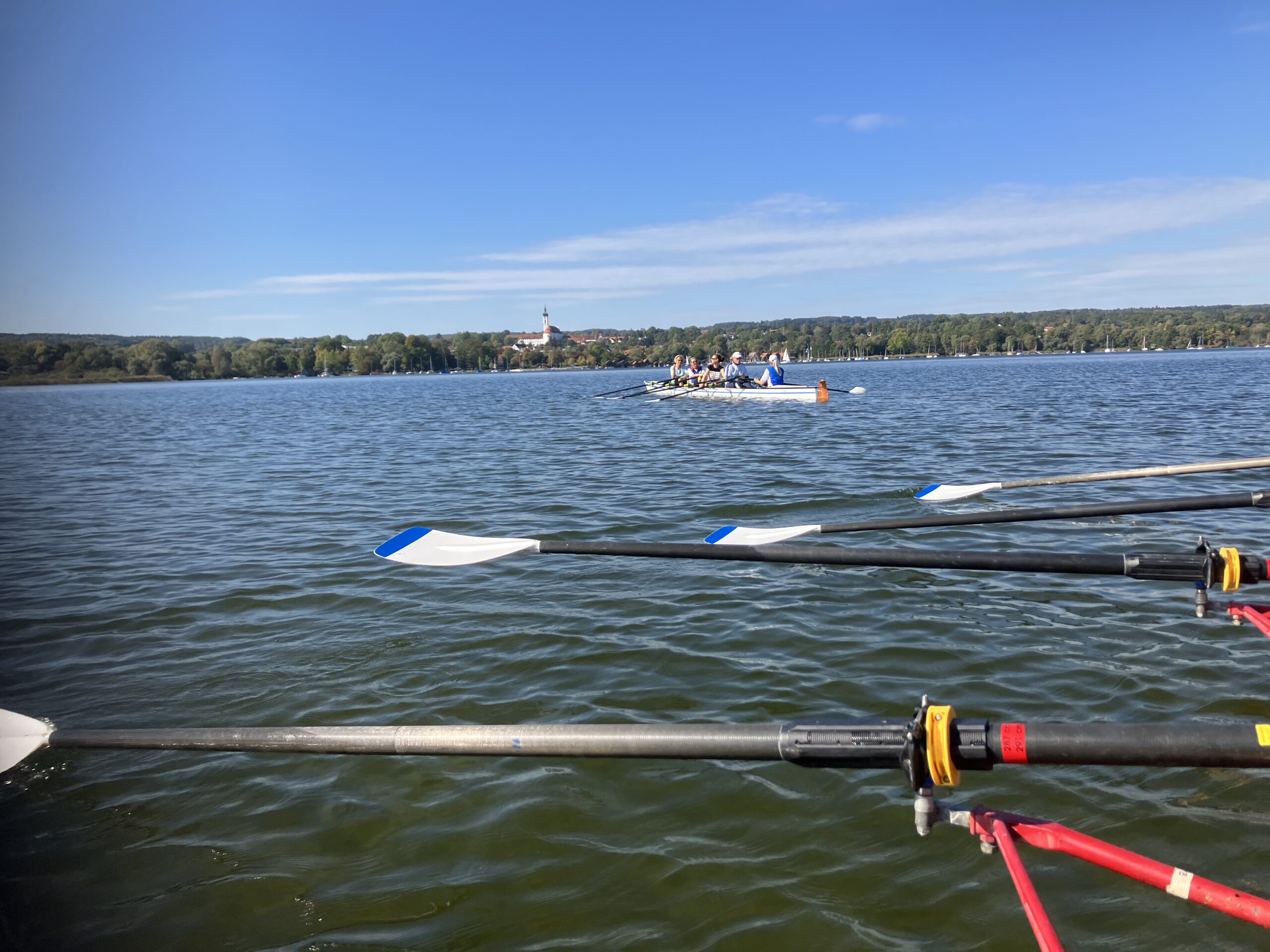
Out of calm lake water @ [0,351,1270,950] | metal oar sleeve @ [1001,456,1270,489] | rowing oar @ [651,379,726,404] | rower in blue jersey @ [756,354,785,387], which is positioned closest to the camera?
calm lake water @ [0,351,1270,950]

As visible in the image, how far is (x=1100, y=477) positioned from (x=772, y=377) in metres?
25.0

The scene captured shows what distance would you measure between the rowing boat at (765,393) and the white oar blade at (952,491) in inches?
899

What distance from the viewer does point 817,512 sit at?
1024 centimetres

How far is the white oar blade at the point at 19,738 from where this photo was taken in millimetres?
3520

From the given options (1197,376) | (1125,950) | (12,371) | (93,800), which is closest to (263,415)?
(12,371)

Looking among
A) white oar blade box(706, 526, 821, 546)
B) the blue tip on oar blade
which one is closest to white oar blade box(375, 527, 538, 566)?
the blue tip on oar blade

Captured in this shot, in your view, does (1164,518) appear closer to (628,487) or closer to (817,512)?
(817,512)

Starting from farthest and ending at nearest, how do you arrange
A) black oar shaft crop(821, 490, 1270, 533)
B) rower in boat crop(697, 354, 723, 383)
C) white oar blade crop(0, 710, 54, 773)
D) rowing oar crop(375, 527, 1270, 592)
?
rower in boat crop(697, 354, 723, 383) → black oar shaft crop(821, 490, 1270, 533) → rowing oar crop(375, 527, 1270, 592) → white oar blade crop(0, 710, 54, 773)

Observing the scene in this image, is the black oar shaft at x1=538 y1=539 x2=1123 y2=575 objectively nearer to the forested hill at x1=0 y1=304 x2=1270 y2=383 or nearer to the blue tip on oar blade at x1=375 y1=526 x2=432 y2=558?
the blue tip on oar blade at x1=375 y1=526 x2=432 y2=558

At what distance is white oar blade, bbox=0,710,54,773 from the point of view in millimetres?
3520

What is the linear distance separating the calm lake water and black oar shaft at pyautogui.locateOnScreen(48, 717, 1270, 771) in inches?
39.5

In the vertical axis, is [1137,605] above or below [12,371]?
below

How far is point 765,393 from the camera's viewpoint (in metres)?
31.2

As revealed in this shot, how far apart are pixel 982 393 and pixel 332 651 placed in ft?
125
